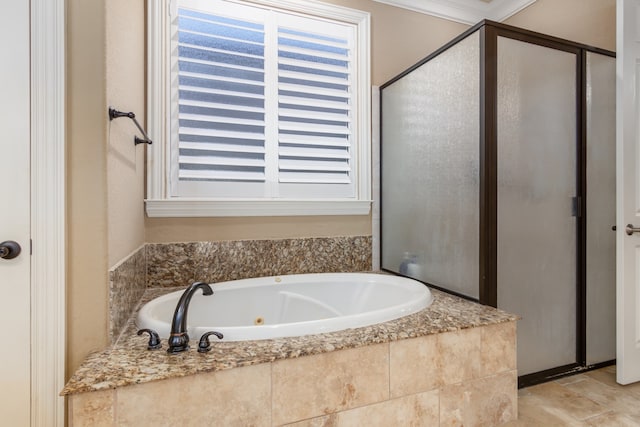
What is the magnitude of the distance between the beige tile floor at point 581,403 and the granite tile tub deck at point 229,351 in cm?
53

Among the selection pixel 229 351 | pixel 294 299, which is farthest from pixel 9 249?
pixel 294 299

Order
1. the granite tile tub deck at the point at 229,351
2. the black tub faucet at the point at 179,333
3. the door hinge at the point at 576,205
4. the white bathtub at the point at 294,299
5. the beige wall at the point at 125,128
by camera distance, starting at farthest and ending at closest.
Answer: the door hinge at the point at 576,205
the white bathtub at the point at 294,299
the beige wall at the point at 125,128
the black tub faucet at the point at 179,333
the granite tile tub deck at the point at 229,351

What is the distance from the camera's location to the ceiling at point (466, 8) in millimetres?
2609

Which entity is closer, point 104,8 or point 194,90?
point 104,8

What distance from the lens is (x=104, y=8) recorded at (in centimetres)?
117

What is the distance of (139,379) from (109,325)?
30 cm

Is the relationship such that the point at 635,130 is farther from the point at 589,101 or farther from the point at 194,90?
the point at 194,90

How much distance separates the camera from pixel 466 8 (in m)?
→ 2.78

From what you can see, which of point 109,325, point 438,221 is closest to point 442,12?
point 438,221

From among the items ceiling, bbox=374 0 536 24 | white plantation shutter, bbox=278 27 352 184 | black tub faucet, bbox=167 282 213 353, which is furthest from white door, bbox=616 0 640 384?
black tub faucet, bbox=167 282 213 353

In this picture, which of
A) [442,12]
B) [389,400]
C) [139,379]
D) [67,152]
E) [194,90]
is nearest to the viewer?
[139,379]

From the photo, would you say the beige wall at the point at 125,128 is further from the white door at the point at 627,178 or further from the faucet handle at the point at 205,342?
the white door at the point at 627,178

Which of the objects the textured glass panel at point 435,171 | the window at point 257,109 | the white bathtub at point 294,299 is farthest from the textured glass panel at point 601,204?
the window at point 257,109

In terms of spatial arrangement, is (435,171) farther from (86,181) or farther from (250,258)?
(86,181)
